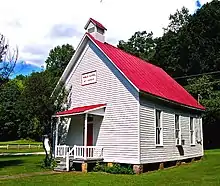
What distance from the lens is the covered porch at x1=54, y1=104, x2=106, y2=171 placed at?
18297 millimetres

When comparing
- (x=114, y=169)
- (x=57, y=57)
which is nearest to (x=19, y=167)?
(x=114, y=169)

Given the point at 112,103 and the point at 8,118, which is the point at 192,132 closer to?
the point at 112,103

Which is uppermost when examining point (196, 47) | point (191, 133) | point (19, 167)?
point (196, 47)

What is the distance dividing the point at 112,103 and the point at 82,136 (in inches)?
133

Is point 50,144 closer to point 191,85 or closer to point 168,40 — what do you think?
point 191,85

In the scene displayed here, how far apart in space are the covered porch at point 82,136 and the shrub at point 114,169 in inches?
18.3

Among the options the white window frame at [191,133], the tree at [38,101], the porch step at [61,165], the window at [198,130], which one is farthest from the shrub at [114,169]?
the window at [198,130]

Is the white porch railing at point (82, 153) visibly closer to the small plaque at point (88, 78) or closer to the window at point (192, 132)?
the small plaque at point (88, 78)

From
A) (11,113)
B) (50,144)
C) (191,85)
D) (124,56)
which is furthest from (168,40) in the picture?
(11,113)

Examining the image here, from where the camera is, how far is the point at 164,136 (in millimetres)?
19844

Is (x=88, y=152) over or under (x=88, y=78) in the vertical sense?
under

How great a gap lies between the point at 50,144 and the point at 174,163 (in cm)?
849

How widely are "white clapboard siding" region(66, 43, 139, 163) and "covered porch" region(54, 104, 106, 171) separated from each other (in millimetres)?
342

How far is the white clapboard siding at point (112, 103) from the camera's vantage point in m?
17.6
